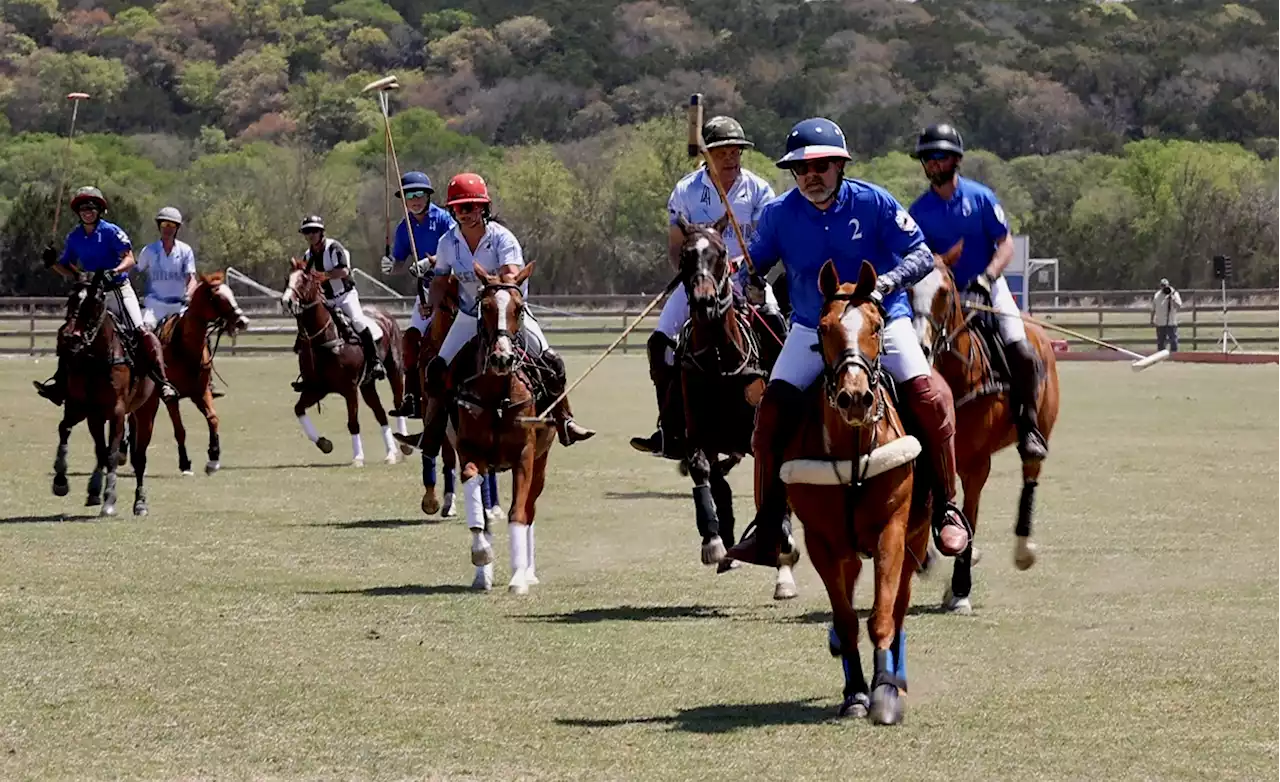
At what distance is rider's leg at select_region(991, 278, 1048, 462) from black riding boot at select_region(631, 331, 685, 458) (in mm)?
2172

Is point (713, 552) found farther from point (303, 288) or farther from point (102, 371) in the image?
point (303, 288)

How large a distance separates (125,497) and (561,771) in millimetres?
12575

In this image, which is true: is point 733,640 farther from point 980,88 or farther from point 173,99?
point 173,99

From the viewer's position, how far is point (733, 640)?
1128 cm

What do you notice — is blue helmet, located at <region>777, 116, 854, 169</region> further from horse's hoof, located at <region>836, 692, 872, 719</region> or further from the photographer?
the photographer

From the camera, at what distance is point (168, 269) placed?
2302cm

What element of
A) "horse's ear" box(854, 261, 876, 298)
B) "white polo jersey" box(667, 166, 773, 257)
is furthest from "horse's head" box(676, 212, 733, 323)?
"horse's ear" box(854, 261, 876, 298)

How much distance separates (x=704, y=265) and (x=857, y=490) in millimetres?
3516

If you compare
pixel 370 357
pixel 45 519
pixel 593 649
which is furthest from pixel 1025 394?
pixel 370 357

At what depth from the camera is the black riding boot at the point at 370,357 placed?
81.5ft

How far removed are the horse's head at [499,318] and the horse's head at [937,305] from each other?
2.58 meters

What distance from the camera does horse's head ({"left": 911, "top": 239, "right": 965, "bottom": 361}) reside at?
37.3ft

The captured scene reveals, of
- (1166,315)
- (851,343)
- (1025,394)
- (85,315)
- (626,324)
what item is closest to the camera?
(851,343)

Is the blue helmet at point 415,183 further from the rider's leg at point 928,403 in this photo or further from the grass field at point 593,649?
the rider's leg at point 928,403
